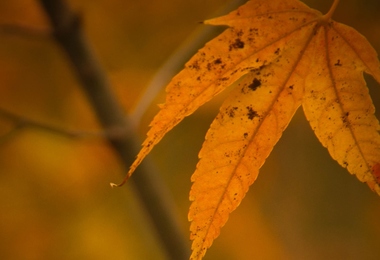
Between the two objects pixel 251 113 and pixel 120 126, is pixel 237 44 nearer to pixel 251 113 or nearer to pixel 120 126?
pixel 251 113

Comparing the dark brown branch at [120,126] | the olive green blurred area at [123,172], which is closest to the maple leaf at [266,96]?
the dark brown branch at [120,126]

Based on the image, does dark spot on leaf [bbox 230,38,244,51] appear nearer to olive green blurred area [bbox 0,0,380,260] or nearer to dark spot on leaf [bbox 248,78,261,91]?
dark spot on leaf [bbox 248,78,261,91]

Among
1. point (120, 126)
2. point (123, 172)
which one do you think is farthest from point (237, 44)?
point (123, 172)

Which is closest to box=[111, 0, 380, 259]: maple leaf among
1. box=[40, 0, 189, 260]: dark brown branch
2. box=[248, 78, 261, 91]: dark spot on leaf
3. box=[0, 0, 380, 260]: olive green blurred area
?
box=[248, 78, 261, 91]: dark spot on leaf

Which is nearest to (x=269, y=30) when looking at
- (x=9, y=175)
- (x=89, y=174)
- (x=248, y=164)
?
(x=248, y=164)

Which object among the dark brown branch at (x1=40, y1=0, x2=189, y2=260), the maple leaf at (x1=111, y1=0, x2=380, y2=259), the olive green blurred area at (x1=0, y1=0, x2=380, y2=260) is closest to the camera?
the maple leaf at (x1=111, y1=0, x2=380, y2=259)

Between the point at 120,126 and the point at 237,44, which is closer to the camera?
the point at 237,44

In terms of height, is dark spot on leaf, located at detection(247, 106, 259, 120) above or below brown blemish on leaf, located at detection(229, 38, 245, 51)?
below
